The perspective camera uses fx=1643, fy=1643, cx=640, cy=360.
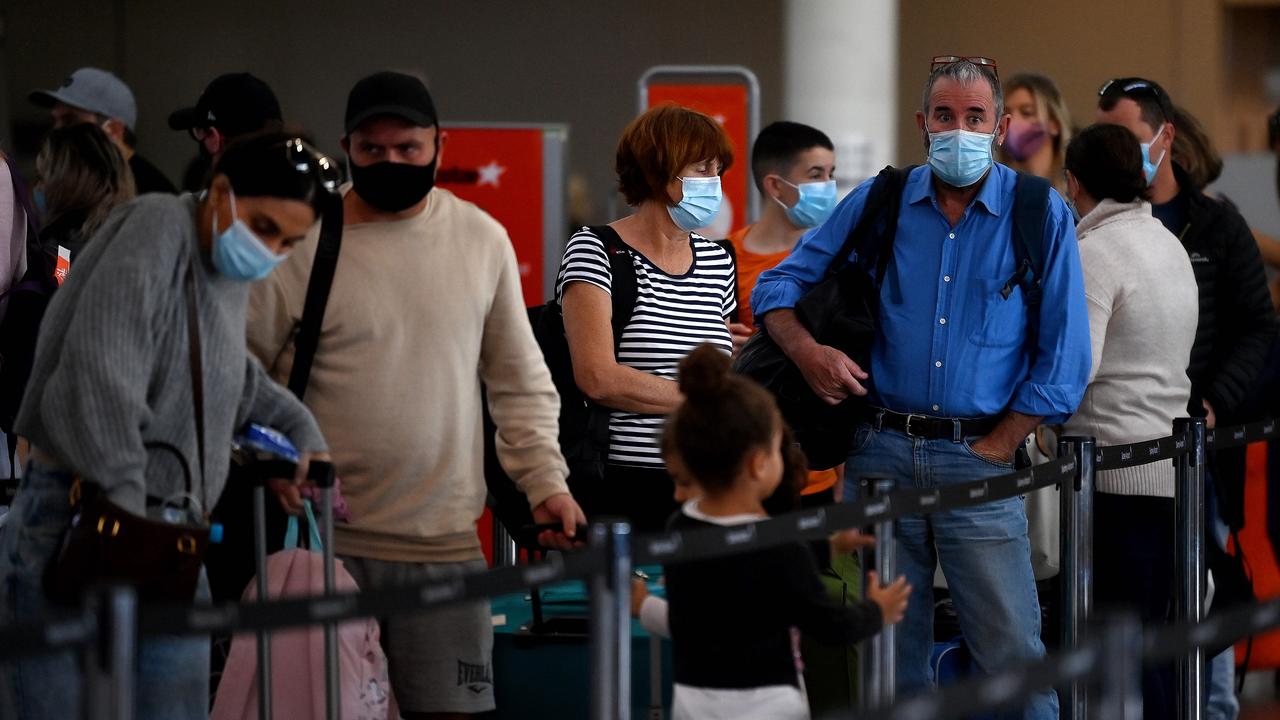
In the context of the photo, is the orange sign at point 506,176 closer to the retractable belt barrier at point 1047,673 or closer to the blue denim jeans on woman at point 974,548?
the blue denim jeans on woman at point 974,548

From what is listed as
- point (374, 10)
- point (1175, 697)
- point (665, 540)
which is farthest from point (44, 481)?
point (374, 10)

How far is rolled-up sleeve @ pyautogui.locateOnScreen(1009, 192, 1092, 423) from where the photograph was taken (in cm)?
354

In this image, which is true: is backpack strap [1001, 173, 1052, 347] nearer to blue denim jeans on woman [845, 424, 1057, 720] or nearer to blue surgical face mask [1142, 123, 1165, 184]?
blue denim jeans on woman [845, 424, 1057, 720]

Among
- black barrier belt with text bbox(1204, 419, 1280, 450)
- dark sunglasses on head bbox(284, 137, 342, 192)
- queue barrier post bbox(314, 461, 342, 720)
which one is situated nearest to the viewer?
dark sunglasses on head bbox(284, 137, 342, 192)

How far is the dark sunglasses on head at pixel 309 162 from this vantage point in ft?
8.97

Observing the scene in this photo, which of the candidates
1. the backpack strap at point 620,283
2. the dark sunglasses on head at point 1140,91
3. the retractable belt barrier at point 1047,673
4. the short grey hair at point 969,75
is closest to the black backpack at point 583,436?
the backpack strap at point 620,283

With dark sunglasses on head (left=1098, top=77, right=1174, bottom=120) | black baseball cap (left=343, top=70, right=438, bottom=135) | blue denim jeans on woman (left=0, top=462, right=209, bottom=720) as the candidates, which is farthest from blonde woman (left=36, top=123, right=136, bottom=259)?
dark sunglasses on head (left=1098, top=77, right=1174, bottom=120)

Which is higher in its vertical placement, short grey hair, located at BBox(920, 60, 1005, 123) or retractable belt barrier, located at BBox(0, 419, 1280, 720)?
short grey hair, located at BBox(920, 60, 1005, 123)

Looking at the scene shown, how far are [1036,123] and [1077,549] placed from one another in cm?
258

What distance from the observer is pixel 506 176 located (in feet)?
23.9

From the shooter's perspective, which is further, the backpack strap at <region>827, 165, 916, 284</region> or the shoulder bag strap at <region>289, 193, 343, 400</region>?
the backpack strap at <region>827, 165, 916, 284</region>

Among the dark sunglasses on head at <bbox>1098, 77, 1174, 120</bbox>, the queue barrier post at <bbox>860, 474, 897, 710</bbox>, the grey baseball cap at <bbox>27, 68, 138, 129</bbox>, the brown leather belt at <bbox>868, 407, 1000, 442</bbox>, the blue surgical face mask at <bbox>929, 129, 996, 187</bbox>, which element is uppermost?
the grey baseball cap at <bbox>27, 68, 138, 129</bbox>

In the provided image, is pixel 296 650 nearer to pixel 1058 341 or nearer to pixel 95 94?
pixel 1058 341

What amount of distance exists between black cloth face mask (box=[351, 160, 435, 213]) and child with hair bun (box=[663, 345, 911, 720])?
0.68 metres
